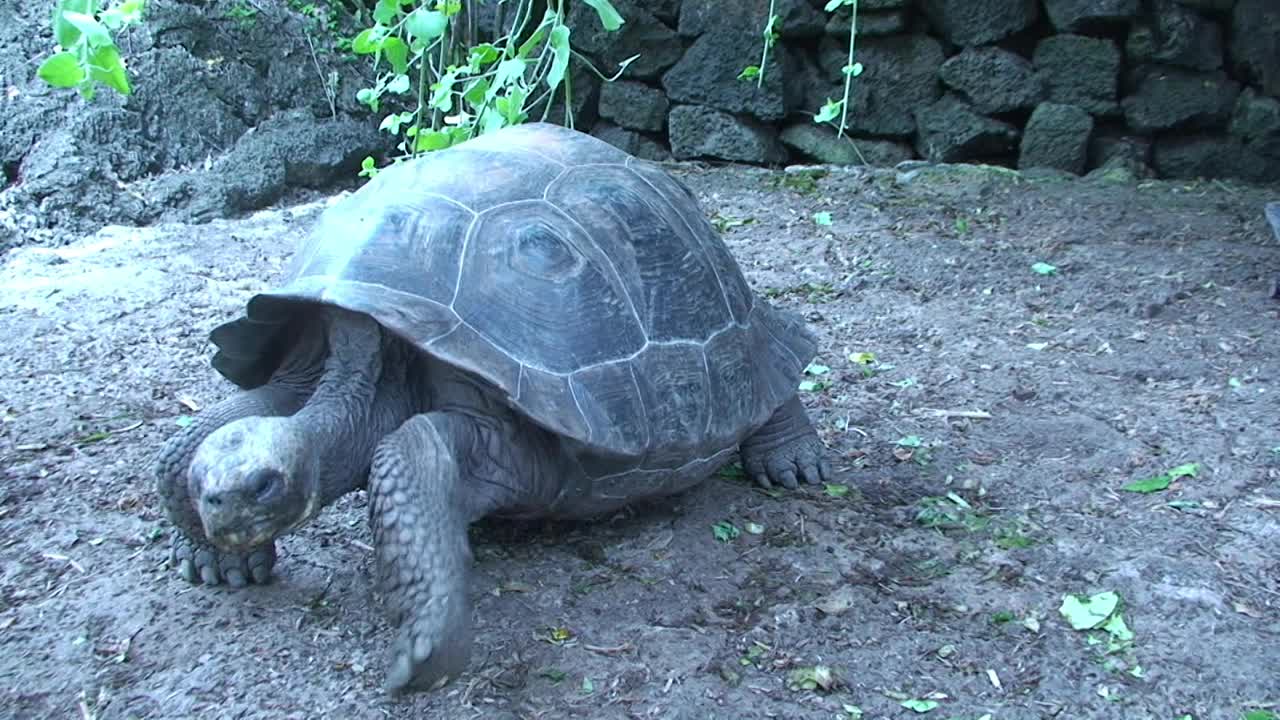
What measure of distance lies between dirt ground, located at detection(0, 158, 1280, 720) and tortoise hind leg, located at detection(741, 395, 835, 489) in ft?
0.17

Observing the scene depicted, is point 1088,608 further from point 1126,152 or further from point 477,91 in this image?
point 1126,152

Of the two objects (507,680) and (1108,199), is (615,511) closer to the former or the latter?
(507,680)

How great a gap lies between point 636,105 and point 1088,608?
187 inches

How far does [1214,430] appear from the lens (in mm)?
3105

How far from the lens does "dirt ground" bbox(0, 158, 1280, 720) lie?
2.09m

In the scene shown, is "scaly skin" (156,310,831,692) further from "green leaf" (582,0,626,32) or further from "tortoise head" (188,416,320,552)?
"green leaf" (582,0,626,32)

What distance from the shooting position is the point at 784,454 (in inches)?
114

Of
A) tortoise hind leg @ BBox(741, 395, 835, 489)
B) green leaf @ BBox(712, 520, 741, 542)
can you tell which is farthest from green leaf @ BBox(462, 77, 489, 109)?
green leaf @ BBox(712, 520, 741, 542)

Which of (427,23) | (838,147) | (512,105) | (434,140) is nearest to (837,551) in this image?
(427,23)

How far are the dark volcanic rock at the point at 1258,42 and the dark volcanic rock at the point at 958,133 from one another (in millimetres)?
Answer: 1035

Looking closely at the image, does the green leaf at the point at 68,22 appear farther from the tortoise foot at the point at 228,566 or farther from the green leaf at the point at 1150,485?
the green leaf at the point at 1150,485

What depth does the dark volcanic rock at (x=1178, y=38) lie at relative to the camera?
209 inches

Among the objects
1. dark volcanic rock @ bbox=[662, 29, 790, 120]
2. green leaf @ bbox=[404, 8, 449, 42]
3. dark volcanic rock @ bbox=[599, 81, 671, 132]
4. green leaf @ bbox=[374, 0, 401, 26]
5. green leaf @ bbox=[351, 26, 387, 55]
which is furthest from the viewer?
dark volcanic rock @ bbox=[599, 81, 671, 132]

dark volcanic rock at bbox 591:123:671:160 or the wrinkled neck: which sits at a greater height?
the wrinkled neck
